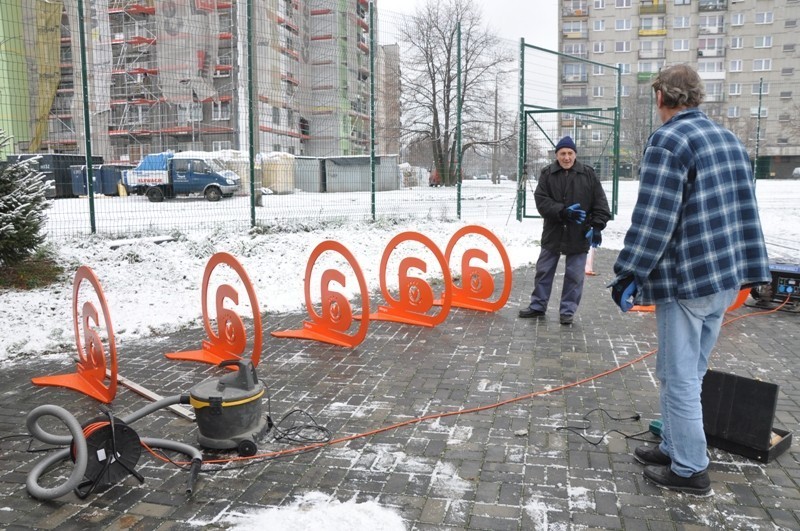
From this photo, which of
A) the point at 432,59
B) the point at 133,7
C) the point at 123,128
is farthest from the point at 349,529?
the point at 432,59

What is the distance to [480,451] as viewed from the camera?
Result: 3648mm

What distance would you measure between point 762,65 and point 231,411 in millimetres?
81493

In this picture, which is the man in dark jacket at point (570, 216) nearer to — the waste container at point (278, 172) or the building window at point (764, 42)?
the waste container at point (278, 172)

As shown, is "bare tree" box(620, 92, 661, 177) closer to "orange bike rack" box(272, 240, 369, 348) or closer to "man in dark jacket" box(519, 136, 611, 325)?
"man in dark jacket" box(519, 136, 611, 325)

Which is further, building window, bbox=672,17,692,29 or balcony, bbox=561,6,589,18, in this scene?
balcony, bbox=561,6,589,18

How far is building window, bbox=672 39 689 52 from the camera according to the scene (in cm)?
7378

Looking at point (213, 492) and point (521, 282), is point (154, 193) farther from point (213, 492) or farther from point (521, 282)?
point (213, 492)

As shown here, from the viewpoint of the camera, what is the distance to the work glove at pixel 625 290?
10.0 feet

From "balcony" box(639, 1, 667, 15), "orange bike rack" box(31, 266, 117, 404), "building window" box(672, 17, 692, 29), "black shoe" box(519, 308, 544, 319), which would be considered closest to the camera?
"orange bike rack" box(31, 266, 117, 404)

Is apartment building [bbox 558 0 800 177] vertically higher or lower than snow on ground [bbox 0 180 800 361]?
higher

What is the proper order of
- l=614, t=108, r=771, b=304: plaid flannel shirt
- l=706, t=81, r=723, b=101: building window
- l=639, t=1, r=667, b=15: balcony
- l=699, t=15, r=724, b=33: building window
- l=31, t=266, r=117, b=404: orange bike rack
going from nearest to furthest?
l=614, t=108, r=771, b=304: plaid flannel shirt → l=31, t=266, r=117, b=404: orange bike rack → l=706, t=81, r=723, b=101: building window → l=699, t=15, r=724, b=33: building window → l=639, t=1, r=667, b=15: balcony

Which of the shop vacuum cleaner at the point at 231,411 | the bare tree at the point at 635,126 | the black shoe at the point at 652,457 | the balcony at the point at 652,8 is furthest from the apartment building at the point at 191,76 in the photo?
the balcony at the point at 652,8

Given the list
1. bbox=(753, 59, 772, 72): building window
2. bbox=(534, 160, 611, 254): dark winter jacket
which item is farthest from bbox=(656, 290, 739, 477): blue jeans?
bbox=(753, 59, 772, 72): building window

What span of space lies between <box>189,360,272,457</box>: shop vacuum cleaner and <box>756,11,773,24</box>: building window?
82775 mm
